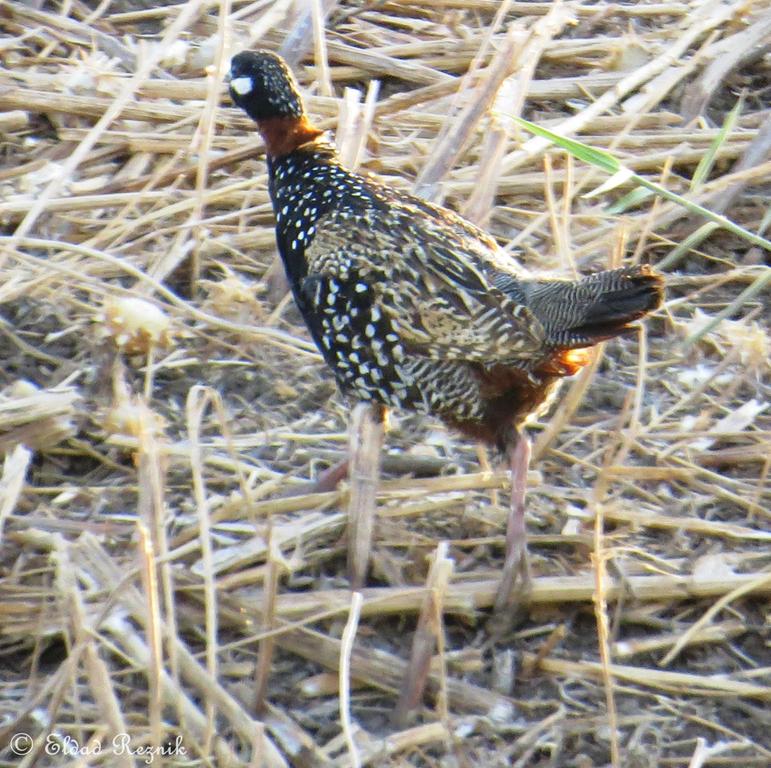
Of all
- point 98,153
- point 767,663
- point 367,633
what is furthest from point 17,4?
point 767,663

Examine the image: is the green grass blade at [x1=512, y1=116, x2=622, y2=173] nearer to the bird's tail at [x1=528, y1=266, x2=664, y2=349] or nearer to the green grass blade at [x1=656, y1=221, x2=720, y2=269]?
the bird's tail at [x1=528, y1=266, x2=664, y2=349]

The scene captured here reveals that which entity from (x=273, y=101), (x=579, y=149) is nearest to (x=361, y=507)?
(x=579, y=149)

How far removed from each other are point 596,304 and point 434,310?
17.7 inches

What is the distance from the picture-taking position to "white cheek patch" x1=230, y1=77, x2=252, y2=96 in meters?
4.51

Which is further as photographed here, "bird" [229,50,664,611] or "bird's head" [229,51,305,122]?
"bird's head" [229,51,305,122]

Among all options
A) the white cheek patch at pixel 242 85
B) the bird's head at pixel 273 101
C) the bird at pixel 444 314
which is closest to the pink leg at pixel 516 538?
the bird at pixel 444 314

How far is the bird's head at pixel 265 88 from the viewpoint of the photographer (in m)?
4.48

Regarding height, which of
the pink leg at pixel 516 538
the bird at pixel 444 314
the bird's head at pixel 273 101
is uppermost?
the bird's head at pixel 273 101

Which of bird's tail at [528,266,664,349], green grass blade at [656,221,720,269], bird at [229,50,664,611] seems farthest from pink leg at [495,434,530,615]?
green grass blade at [656,221,720,269]

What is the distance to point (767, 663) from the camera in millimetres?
3605

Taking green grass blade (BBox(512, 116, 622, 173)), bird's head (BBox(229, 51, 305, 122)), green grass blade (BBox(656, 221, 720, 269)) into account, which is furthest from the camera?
bird's head (BBox(229, 51, 305, 122))

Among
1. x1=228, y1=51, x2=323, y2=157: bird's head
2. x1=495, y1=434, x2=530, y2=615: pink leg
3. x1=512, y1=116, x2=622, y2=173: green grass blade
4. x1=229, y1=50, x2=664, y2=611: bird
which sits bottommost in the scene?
x1=495, y1=434, x2=530, y2=615: pink leg

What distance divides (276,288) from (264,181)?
43 centimetres

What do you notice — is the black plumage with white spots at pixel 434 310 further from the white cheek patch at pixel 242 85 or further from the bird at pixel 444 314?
the white cheek patch at pixel 242 85
